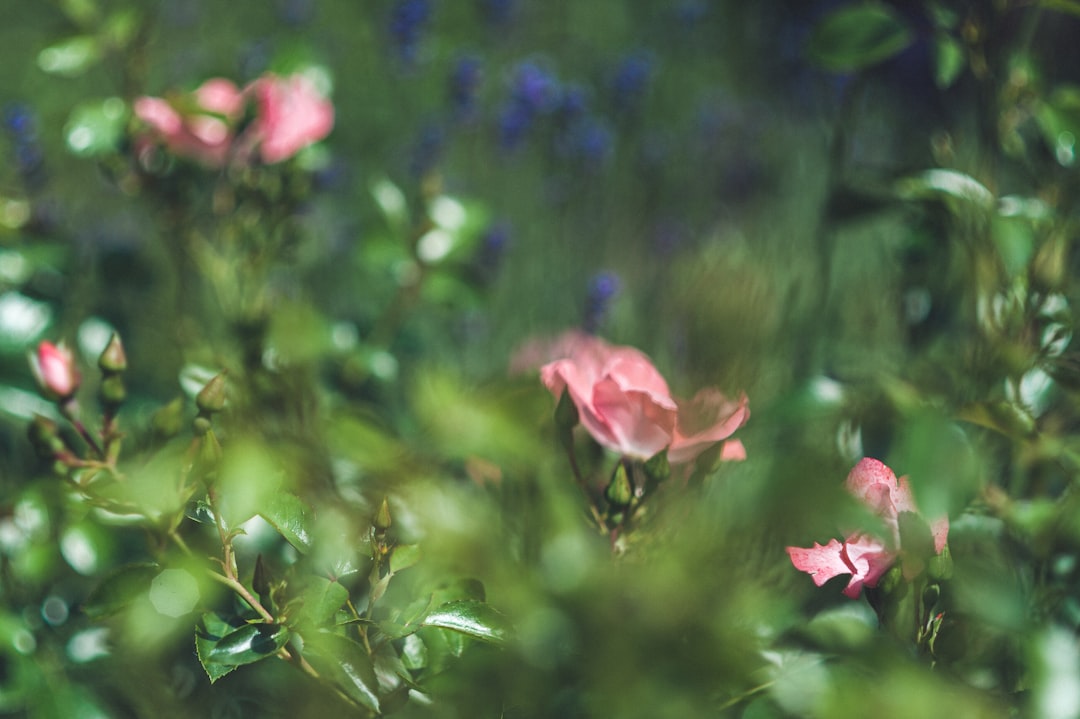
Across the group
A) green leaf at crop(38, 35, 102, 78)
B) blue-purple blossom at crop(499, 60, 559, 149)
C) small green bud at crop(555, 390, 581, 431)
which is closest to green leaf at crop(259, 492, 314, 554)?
small green bud at crop(555, 390, 581, 431)

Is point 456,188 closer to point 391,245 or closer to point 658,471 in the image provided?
point 391,245

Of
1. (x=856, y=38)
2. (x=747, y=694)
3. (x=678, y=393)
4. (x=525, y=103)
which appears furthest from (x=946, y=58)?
(x=525, y=103)

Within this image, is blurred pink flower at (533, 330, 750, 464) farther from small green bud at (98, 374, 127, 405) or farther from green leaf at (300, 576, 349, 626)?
small green bud at (98, 374, 127, 405)

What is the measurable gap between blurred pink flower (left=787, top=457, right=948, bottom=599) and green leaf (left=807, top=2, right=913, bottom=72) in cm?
32

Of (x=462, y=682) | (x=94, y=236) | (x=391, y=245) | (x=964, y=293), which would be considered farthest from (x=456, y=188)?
(x=462, y=682)

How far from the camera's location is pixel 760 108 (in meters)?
2.55

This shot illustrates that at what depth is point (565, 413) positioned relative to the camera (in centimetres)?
42

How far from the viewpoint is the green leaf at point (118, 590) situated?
0.40m

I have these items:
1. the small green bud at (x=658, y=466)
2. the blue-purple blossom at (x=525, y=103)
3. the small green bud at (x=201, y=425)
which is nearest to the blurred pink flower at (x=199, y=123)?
the small green bud at (x=201, y=425)

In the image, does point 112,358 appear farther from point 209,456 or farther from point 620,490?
point 620,490

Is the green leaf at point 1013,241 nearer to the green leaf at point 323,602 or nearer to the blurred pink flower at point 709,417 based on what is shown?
the blurred pink flower at point 709,417

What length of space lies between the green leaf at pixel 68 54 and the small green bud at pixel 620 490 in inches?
21.4

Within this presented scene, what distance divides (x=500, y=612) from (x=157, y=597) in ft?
Result: 0.44

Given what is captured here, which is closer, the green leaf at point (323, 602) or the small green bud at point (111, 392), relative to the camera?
the green leaf at point (323, 602)
